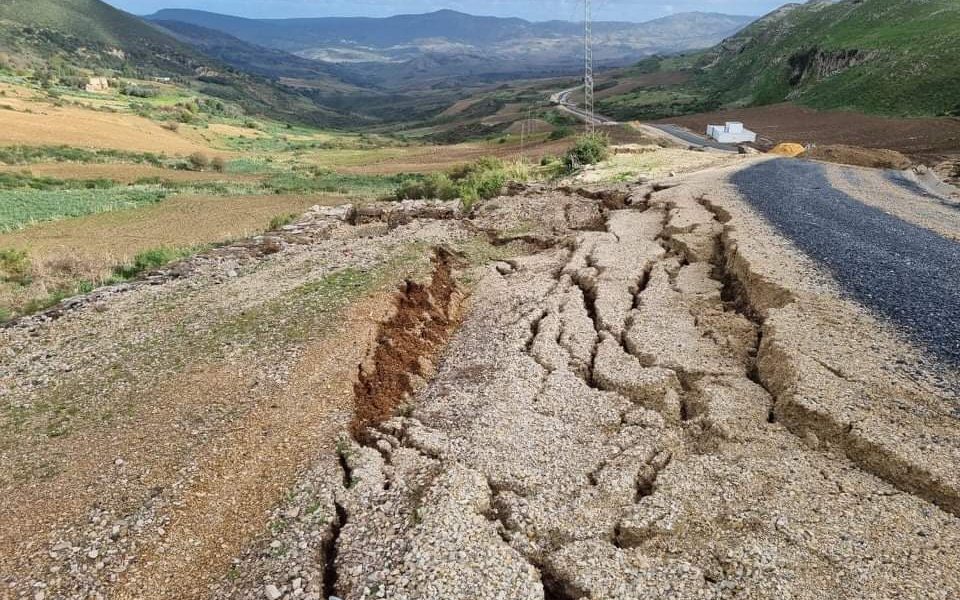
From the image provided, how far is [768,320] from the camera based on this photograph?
26.2 feet

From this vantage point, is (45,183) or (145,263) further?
(45,183)

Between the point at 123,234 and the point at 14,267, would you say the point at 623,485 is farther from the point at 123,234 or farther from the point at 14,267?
the point at 123,234

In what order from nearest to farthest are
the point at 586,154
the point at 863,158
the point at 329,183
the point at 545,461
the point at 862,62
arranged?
the point at 545,461 < the point at 863,158 < the point at 586,154 < the point at 329,183 < the point at 862,62

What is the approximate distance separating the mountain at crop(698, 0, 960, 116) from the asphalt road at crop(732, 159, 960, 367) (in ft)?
115

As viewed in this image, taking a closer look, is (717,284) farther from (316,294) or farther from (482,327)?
(316,294)

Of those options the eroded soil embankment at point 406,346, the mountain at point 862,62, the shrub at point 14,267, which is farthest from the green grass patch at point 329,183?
the mountain at point 862,62

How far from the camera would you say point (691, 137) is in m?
49.3

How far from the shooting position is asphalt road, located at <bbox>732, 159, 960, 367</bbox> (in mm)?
7312

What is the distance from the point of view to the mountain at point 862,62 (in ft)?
143

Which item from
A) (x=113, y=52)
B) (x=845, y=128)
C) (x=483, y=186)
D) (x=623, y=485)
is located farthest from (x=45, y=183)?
(x=113, y=52)

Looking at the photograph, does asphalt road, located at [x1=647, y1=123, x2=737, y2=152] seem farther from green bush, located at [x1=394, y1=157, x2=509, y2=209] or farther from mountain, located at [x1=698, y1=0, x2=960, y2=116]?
green bush, located at [x1=394, y1=157, x2=509, y2=209]

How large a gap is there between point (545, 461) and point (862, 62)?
217 feet

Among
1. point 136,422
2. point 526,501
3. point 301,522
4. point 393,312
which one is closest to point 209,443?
point 136,422

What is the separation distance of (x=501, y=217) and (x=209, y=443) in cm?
1211
